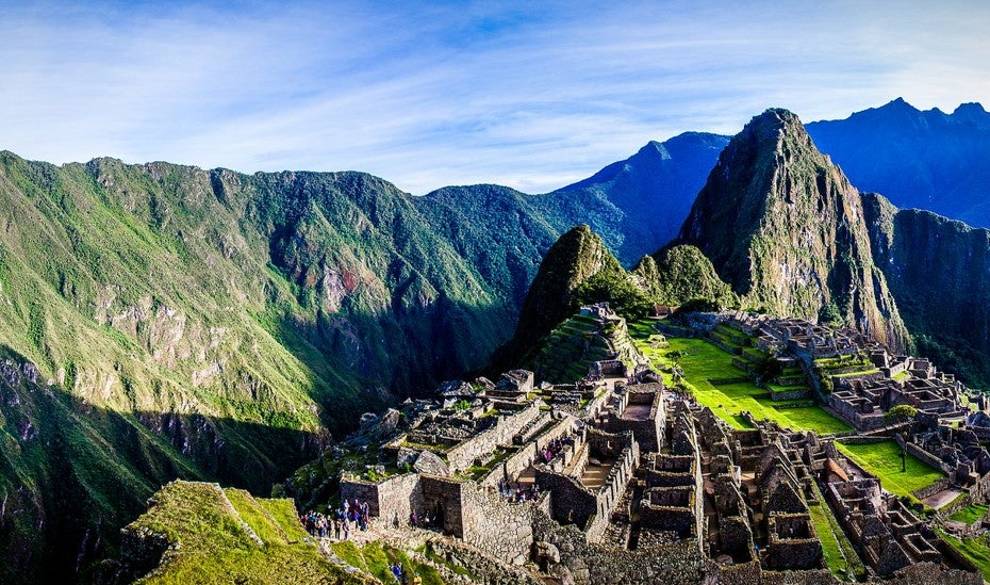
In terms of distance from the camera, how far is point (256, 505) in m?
24.2

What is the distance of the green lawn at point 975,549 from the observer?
131ft

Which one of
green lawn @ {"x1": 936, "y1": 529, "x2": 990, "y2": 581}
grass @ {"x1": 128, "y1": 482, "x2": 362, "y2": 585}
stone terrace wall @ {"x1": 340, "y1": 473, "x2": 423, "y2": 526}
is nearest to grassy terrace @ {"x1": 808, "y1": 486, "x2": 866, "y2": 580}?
green lawn @ {"x1": 936, "y1": 529, "x2": 990, "y2": 581}

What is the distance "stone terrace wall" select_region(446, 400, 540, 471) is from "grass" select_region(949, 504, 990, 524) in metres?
29.6

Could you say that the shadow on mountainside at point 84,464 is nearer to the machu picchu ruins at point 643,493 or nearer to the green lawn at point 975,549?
the machu picchu ruins at point 643,493

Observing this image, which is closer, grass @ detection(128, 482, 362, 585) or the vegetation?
grass @ detection(128, 482, 362, 585)

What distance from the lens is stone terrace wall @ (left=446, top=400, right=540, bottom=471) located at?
32.6 meters

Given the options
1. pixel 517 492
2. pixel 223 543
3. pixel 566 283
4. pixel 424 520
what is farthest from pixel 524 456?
pixel 566 283

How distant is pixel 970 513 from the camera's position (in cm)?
5094

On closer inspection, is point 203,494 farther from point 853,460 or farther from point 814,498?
point 853,460

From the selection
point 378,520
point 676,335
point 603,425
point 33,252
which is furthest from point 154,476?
point 378,520

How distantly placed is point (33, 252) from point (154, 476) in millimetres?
80248

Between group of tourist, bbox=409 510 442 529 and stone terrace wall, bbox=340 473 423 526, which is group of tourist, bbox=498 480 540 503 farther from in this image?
stone terrace wall, bbox=340 473 423 526

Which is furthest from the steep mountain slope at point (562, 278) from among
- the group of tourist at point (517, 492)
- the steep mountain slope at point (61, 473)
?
the group of tourist at point (517, 492)

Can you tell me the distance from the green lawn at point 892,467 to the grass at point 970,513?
2.61m
